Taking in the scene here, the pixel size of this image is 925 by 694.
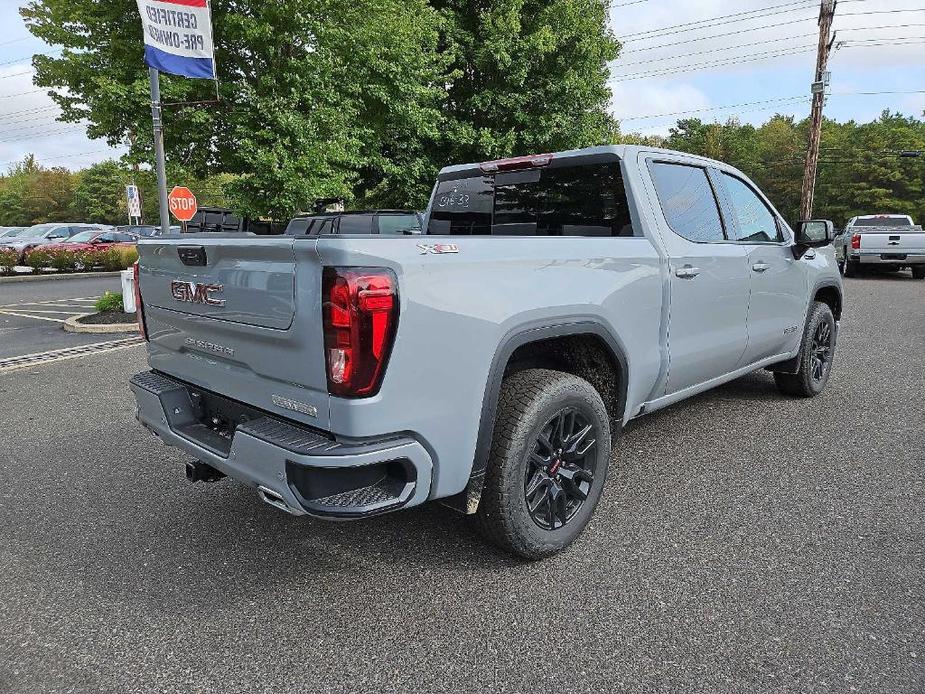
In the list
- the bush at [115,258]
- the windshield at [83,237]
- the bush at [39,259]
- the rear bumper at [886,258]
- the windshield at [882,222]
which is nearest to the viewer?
the rear bumper at [886,258]

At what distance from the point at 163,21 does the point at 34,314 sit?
5.94m

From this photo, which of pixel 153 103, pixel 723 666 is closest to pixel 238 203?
pixel 153 103

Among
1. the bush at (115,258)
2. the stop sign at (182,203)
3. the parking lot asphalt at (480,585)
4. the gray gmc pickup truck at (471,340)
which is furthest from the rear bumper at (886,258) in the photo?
the bush at (115,258)

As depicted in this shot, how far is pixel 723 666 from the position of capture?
217 centimetres

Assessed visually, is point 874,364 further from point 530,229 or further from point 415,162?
point 415,162

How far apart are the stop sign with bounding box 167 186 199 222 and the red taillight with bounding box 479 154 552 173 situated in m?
12.9

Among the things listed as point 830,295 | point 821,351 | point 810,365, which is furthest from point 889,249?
point 810,365

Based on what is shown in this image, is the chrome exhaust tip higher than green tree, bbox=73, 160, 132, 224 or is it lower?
lower

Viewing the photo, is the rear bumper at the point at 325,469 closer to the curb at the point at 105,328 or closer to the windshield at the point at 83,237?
the curb at the point at 105,328

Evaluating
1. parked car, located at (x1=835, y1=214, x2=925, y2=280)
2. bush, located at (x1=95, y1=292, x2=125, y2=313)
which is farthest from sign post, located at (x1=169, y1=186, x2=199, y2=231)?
parked car, located at (x1=835, y1=214, x2=925, y2=280)

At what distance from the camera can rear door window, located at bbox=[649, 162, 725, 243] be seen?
356cm

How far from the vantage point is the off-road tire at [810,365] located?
16.6 ft

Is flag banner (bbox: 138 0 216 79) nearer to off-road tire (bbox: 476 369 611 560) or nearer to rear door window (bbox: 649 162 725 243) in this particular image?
rear door window (bbox: 649 162 725 243)

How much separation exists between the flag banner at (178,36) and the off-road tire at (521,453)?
9616mm
